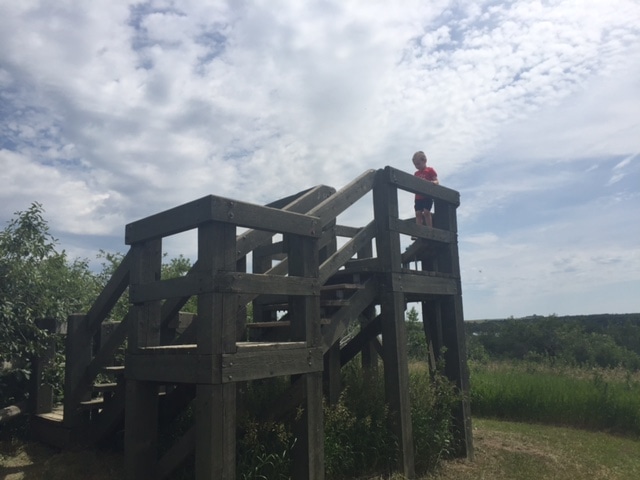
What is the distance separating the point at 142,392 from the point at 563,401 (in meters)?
9.35

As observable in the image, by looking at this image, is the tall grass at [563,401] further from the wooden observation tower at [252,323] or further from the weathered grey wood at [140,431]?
the weathered grey wood at [140,431]

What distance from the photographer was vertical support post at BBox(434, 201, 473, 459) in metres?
7.06

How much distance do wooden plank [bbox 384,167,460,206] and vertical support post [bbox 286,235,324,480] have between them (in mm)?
1826

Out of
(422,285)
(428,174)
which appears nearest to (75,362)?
(422,285)

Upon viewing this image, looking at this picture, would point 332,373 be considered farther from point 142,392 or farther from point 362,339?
point 142,392

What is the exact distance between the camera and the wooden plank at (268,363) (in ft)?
13.0

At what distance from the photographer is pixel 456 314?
7.16m

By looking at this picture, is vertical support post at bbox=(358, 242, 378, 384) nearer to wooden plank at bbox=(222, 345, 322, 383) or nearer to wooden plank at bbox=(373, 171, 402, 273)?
wooden plank at bbox=(373, 171, 402, 273)

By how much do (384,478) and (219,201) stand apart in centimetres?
337

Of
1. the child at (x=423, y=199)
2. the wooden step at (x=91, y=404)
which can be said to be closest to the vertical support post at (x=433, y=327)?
the child at (x=423, y=199)

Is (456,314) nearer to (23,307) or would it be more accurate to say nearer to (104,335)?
(104,335)

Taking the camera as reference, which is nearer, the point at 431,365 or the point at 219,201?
the point at 219,201

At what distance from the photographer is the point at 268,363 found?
4.27 m

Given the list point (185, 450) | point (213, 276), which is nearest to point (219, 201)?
point (213, 276)
